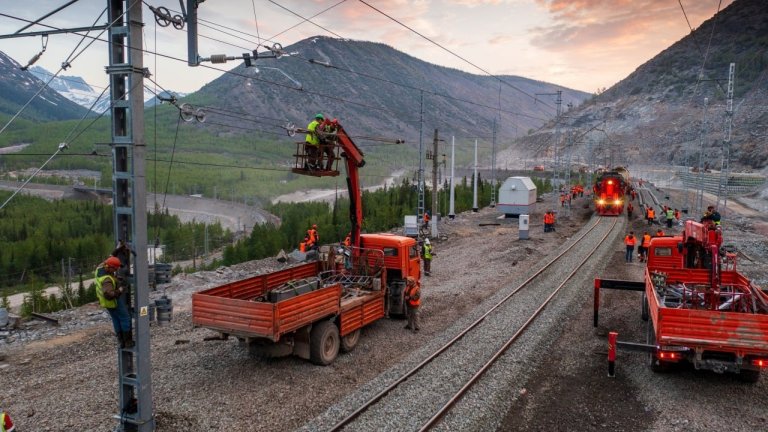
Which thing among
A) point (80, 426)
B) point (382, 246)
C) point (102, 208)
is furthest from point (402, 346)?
point (102, 208)

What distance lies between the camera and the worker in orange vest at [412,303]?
592 inches

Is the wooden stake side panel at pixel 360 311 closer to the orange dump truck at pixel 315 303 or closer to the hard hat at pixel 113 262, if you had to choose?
the orange dump truck at pixel 315 303

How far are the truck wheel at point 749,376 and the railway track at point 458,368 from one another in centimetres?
429

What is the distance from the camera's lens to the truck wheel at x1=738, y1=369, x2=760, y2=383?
445 inches

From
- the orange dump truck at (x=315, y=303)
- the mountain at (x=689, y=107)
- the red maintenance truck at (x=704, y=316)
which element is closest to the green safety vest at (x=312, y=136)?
the orange dump truck at (x=315, y=303)

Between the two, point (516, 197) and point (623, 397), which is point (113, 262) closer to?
point (623, 397)

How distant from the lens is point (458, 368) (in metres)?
12.3

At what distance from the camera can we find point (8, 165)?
120 metres

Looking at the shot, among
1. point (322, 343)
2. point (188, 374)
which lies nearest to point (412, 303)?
point (322, 343)

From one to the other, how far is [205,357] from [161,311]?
3515mm

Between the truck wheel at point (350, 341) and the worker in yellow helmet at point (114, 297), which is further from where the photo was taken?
the truck wheel at point (350, 341)

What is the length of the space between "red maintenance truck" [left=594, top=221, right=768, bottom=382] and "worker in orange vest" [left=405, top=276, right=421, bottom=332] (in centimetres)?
509

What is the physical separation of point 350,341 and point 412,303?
2.22 metres

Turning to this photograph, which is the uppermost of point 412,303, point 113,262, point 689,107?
point 689,107
